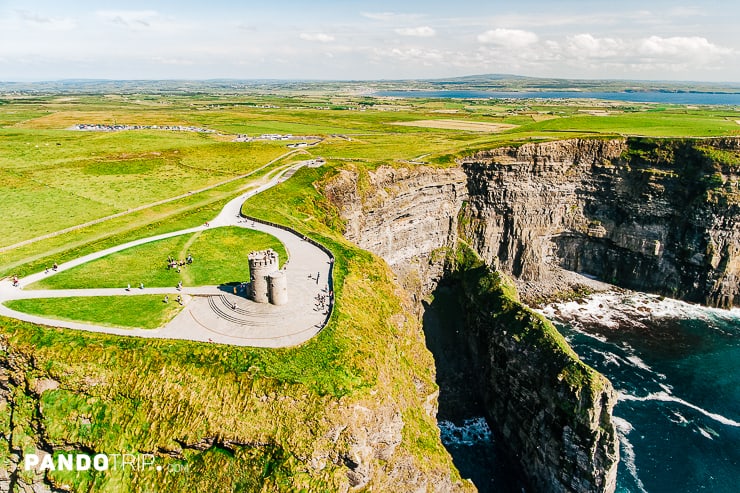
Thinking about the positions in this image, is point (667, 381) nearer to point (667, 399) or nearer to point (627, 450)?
point (667, 399)

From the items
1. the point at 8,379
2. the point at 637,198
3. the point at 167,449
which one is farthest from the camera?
the point at 637,198

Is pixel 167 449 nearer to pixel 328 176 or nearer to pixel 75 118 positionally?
pixel 328 176

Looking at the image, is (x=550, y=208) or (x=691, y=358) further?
(x=550, y=208)

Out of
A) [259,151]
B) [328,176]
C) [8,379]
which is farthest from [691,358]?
[259,151]

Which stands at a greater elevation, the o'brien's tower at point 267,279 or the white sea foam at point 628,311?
the o'brien's tower at point 267,279

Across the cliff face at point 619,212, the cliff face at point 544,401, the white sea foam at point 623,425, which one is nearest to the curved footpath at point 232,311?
the cliff face at point 544,401

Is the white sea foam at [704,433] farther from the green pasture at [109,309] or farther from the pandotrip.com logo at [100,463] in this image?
the green pasture at [109,309]

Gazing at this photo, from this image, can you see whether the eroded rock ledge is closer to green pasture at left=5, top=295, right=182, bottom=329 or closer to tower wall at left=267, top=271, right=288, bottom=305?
tower wall at left=267, top=271, right=288, bottom=305

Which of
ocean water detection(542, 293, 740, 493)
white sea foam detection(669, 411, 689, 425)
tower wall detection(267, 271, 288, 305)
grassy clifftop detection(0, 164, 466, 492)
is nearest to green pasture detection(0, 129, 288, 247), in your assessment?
grassy clifftop detection(0, 164, 466, 492)
